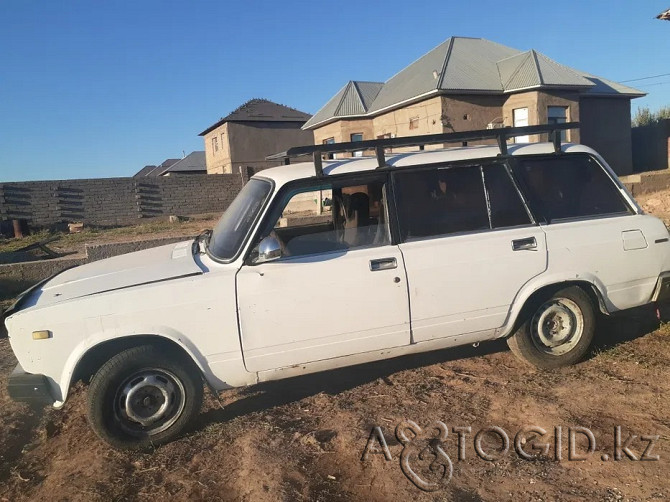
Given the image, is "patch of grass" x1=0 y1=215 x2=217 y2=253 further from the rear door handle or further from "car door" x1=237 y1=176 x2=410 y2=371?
the rear door handle

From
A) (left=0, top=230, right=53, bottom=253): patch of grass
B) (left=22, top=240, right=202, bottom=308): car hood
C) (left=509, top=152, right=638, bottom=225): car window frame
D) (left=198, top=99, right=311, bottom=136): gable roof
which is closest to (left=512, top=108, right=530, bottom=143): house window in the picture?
(left=509, top=152, right=638, bottom=225): car window frame

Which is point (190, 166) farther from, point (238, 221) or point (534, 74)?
point (238, 221)

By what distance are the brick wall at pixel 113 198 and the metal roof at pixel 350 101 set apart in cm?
538

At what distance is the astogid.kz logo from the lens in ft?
10.0

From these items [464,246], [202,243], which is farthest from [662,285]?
[202,243]

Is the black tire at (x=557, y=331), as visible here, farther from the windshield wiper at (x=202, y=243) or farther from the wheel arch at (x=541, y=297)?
the windshield wiper at (x=202, y=243)

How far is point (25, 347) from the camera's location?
335 cm

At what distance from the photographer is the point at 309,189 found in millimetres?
3863

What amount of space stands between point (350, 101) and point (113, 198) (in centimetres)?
1168

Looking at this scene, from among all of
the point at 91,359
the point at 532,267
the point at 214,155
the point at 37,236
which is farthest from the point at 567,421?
the point at 214,155

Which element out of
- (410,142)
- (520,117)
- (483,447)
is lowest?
(483,447)

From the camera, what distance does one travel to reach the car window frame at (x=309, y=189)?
3.64 m

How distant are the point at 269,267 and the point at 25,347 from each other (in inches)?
63.1

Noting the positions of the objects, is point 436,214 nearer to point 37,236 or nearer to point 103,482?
point 103,482
